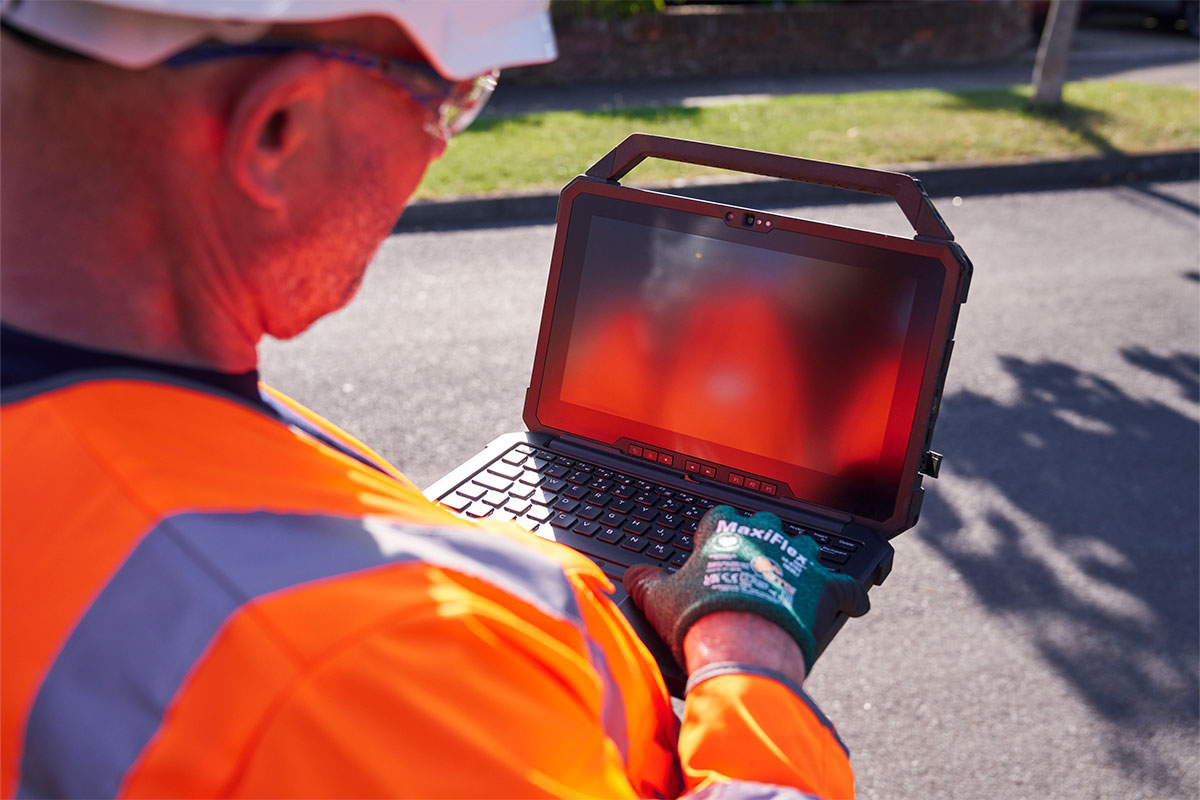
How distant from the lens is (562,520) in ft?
5.92

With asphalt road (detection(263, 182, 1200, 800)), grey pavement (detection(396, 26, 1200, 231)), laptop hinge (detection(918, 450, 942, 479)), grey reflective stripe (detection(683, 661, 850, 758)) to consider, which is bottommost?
asphalt road (detection(263, 182, 1200, 800))

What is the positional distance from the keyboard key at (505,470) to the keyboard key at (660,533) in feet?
0.94

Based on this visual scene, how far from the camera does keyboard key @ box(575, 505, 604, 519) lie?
1.81 meters

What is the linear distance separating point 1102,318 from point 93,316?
5.16 m

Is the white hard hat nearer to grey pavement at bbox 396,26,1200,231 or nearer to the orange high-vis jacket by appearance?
the orange high-vis jacket

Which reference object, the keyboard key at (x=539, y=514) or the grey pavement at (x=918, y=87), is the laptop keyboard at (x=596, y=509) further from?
the grey pavement at (x=918, y=87)

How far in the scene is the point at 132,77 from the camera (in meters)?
0.85

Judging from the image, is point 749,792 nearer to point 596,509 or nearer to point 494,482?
point 596,509

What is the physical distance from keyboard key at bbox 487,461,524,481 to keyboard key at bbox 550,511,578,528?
13cm

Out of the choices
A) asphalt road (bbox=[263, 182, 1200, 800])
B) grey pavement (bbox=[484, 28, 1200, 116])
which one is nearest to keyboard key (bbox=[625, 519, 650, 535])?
asphalt road (bbox=[263, 182, 1200, 800])

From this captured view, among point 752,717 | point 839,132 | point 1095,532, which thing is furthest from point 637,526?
point 839,132

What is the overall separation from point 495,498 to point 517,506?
0.14 ft

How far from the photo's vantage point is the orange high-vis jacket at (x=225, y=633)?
0.79m

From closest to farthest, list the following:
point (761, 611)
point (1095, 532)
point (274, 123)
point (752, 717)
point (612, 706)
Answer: point (274, 123)
point (612, 706)
point (752, 717)
point (761, 611)
point (1095, 532)
